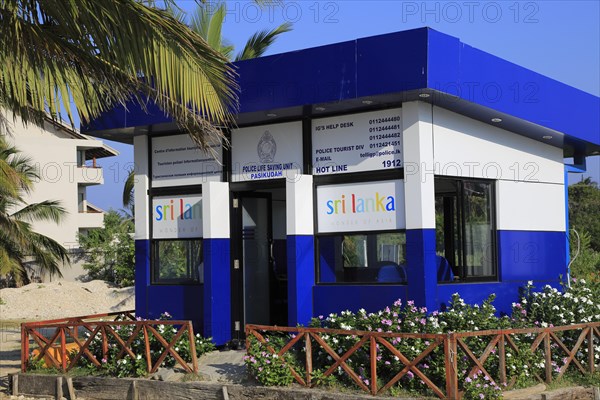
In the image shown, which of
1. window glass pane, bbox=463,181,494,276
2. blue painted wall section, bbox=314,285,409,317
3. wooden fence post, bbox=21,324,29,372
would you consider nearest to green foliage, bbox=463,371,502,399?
blue painted wall section, bbox=314,285,409,317

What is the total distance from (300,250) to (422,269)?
1843 mm

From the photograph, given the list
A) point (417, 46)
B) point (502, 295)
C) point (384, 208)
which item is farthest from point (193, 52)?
point (502, 295)

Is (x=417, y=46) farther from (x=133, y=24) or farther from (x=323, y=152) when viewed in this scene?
(x=133, y=24)

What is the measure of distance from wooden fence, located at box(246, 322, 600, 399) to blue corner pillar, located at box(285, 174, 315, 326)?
0.79 m

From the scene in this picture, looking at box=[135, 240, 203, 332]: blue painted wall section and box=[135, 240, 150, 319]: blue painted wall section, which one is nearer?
box=[135, 240, 203, 332]: blue painted wall section

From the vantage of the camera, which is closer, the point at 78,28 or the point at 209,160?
the point at 78,28

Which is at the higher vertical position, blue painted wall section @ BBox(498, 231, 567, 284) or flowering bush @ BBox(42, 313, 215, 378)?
blue painted wall section @ BBox(498, 231, 567, 284)

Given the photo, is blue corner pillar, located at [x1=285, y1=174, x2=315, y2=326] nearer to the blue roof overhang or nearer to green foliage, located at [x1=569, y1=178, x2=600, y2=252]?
the blue roof overhang

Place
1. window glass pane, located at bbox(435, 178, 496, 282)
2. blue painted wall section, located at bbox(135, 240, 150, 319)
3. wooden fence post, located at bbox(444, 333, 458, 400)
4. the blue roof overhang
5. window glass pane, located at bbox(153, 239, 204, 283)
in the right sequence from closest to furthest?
wooden fence post, located at bbox(444, 333, 458, 400), the blue roof overhang, window glass pane, located at bbox(435, 178, 496, 282), window glass pane, located at bbox(153, 239, 204, 283), blue painted wall section, located at bbox(135, 240, 150, 319)

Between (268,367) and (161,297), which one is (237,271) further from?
(268,367)

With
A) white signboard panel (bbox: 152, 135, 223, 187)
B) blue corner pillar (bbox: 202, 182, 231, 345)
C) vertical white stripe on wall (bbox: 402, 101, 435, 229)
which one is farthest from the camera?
white signboard panel (bbox: 152, 135, 223, 187)

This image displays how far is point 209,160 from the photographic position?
43.0 feet

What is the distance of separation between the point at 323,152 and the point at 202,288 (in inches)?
116

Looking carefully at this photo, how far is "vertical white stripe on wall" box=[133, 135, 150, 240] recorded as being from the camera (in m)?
13.7
